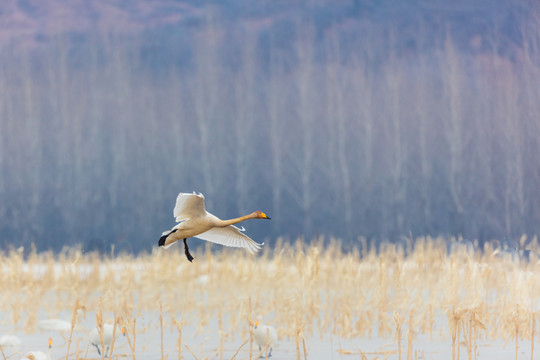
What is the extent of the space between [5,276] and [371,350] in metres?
4.66

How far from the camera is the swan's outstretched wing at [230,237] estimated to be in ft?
9.16

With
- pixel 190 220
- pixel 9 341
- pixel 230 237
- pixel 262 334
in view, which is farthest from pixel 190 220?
pixel 9 341

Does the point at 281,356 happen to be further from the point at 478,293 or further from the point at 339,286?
the point at 478,293

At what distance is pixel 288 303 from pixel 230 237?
3153 mm

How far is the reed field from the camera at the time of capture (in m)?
5.52

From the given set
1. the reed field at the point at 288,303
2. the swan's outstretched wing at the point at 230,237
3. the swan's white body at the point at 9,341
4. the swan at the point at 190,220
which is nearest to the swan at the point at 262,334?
the reed field at the point at 288,303

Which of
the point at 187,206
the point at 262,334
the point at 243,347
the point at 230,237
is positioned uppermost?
the point at 187,206

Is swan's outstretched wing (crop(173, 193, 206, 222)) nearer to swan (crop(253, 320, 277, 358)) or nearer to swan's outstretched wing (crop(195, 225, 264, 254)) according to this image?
swan's outstretched wing (crop(195, 225, 264, 254))

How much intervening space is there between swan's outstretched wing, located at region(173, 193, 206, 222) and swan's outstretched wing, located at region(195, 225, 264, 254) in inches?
9.5

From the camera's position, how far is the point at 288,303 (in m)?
5.85

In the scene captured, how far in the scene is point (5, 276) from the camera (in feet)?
25.4

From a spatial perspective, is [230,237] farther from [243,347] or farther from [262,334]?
[243,347]

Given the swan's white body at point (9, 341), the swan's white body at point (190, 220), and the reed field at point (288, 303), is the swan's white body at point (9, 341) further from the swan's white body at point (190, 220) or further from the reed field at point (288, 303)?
the swan's white body at point (190, 220)

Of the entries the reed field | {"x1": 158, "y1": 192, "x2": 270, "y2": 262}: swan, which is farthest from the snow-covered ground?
{"x1": 158, "y1": 192, "x2": 270, "y2": 262}: swan
